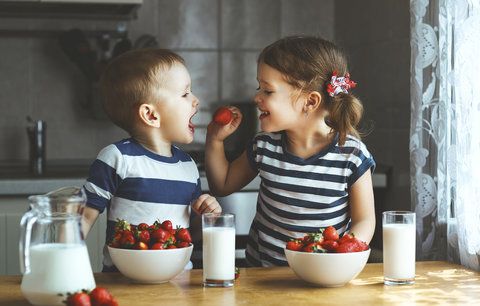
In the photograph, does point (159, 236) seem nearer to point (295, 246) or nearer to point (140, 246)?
point (140, 246)

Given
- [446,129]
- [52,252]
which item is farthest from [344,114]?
[52,252]

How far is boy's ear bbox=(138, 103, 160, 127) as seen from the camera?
1.85m

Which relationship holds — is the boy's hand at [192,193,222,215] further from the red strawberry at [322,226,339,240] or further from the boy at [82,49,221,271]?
the red strawberry at [322,226,339,240]

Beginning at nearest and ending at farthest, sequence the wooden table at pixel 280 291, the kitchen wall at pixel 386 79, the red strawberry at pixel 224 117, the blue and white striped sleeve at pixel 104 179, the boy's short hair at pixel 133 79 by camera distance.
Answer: the wooden table at pixel 280 291
the blue and white striped sleeve at pixel 104 179
the boy's short hair at pixel 133 79
the red strawberry at pixel 224 117
the kitchen wall at pixel 386 79

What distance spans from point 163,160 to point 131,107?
143 millimetres

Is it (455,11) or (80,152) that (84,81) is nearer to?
(80,152)

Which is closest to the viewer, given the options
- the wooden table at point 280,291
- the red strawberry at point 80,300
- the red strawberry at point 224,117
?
the red strawberry at point 80,300

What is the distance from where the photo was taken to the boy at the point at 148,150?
1.78 metres

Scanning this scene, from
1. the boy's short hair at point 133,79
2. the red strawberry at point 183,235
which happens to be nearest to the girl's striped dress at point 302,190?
the boy's short hair at point 133,79

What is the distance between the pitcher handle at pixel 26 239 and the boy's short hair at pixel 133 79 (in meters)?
0.60

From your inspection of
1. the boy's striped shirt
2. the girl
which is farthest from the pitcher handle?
the girl

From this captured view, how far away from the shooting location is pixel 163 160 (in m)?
1.85

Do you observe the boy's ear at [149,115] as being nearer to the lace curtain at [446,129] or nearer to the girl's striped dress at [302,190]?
the girl's striped dress at [302,190]

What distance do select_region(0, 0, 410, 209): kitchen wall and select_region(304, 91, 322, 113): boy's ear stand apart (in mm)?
979
